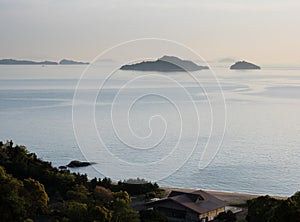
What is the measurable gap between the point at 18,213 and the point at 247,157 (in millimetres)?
15754

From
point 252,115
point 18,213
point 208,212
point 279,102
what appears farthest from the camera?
point 279,102

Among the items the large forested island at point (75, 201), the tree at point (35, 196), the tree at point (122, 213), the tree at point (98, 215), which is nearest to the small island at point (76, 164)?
the large forested island at point (75, 201)

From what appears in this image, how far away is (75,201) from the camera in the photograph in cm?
1089

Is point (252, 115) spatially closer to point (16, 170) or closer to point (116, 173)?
point (116, 173)

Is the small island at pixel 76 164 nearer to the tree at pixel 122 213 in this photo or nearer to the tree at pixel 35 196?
the tree at pixel 35 196

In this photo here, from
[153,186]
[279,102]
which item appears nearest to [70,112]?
[279,102]

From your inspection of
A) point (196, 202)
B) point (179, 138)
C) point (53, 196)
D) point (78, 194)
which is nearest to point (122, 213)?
point (78, 194)

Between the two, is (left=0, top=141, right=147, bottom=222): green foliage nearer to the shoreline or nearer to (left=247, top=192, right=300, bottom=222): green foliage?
the shoreline

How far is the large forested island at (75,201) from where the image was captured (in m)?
8.55

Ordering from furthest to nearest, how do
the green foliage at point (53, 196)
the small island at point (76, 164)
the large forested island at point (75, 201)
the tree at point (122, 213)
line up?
the small island at point (76, 164), the tree at point (122, 213), the green foliage at point (53, 196), the large forested island at point (75, 201)

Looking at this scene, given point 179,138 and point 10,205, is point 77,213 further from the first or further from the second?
point 179,138

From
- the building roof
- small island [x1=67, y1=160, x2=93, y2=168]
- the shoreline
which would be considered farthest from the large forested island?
small island [x1=67, y1=160, x2=93, y2=168]

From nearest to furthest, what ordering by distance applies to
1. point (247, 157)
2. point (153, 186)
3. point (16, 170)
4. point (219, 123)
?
point (16, 170) → point (153, 186) → point (247, 157) → point (219, 123)

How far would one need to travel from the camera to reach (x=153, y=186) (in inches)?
624
